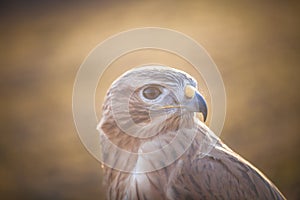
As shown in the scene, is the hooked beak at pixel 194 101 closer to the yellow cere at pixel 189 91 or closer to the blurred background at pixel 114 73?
the yellow cere at pixel 189 91

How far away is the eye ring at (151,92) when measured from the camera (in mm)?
1220

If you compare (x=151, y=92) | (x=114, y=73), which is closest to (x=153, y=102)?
A: (x=151, y=92)

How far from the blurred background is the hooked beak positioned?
358 millimetres

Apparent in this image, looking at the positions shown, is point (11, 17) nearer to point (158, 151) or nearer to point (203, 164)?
point (158, 151)

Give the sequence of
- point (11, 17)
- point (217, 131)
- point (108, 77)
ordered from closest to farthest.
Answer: point (217, 131)
point (108, 77)
point (11, 17)

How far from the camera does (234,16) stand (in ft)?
5.30

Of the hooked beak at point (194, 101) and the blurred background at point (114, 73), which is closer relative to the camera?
the hooked beak at point (194, 101)

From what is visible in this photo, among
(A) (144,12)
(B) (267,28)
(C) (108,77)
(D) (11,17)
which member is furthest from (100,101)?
(B) (267,28)

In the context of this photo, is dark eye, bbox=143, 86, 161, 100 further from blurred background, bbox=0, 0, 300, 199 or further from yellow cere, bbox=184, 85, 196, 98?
blurred background, bbox=0, 0, 300, 199

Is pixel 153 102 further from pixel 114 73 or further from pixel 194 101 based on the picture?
pixel 114 73

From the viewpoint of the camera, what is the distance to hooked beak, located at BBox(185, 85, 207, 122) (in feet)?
3.91

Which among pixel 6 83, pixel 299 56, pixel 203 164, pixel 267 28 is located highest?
pixel 6 83

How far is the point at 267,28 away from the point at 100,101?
0.64 metres

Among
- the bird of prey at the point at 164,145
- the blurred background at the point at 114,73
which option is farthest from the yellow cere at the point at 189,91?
the blurred background at the point at 114,73
